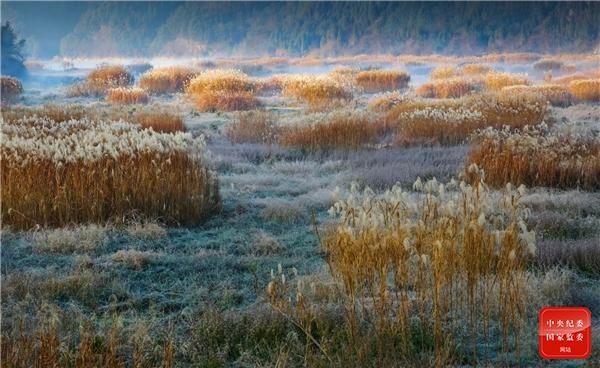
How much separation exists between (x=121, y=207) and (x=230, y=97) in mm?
2201

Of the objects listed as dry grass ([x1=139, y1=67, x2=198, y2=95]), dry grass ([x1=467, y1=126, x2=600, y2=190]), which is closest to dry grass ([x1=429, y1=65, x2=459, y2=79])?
dry grass ([x1=467, y1=126, x2=600, y2=190])

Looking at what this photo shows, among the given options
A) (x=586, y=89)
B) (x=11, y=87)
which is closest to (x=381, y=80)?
(x=586, y=89)

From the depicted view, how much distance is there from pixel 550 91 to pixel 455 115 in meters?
1.12

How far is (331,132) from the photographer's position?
26.2 ft

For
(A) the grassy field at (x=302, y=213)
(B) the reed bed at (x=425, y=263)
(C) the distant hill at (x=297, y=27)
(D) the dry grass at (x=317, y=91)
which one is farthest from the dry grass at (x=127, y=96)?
(B) the reed bed at (x=425, y=263)

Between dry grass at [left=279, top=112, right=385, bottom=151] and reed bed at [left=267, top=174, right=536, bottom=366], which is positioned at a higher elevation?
dry grass at [left=279, top=112, right=385, bottom=151]

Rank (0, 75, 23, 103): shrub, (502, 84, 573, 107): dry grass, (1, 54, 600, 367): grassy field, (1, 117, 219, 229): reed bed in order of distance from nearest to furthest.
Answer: (1, 54, 600, 367): grassy field
(1, 117, 219, 229): reed bed
(502, 84, 573, 107): dry grass
(0, 75, 23, 103): shrub

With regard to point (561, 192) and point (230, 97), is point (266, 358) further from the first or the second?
point (230, 97)

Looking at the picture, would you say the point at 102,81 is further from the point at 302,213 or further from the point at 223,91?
the point at 302,213

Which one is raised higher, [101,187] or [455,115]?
[455,115]

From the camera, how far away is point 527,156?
716cm

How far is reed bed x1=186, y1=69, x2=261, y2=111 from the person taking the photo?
23.7 feet

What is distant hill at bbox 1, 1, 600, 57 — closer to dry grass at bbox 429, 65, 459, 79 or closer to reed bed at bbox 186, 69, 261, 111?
dry grass at bbox 429, 65, 459, 79

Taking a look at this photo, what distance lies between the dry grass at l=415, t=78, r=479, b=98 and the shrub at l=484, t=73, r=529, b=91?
0.44 feet
